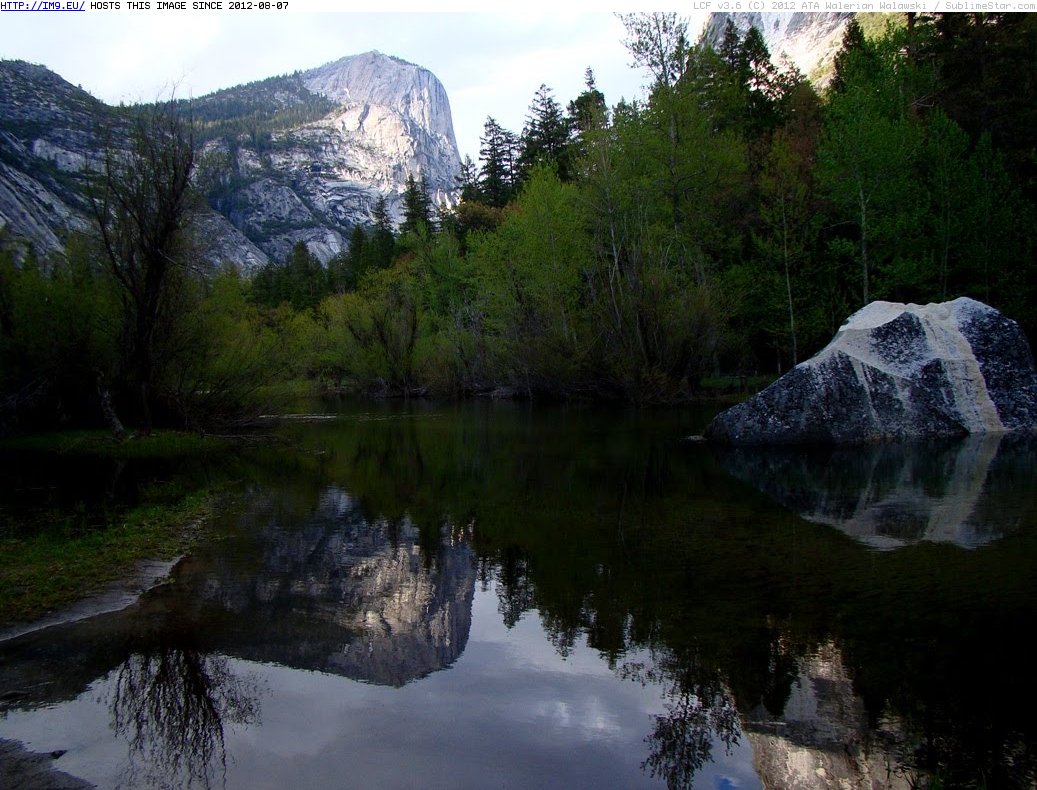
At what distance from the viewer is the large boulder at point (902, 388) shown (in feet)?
55.0

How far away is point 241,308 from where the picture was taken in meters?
25.3

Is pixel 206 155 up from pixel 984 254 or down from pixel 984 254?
up

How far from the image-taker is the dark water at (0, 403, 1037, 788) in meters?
4.00

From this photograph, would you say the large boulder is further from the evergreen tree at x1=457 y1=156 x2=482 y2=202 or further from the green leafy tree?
the evergreen tree at x1=457 y1=156 x2=482 y2=202

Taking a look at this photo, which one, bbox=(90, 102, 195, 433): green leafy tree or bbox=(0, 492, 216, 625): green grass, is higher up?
bbox=(90, 102, 195, 433): green leafy tree

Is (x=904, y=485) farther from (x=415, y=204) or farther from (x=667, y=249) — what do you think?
(x=415, y=204)

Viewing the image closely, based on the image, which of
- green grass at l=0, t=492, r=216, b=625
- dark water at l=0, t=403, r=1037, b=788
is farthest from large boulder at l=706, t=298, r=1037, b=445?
green grass at l=0, t=492, r=216, b=625

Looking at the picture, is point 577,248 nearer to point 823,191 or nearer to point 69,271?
point 823,191

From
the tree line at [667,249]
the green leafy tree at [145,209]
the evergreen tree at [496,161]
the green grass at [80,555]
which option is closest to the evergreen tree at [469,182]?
the evergreen tree at [496,161]

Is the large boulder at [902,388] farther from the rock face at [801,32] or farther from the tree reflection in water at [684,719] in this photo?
the rock face at [801,32]

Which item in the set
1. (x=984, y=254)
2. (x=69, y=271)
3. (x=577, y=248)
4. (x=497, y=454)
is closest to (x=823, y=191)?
(x=984, y=254)

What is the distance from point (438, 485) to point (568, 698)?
8269mm

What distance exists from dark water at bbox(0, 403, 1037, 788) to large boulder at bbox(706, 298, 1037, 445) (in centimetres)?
638

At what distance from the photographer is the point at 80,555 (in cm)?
804
